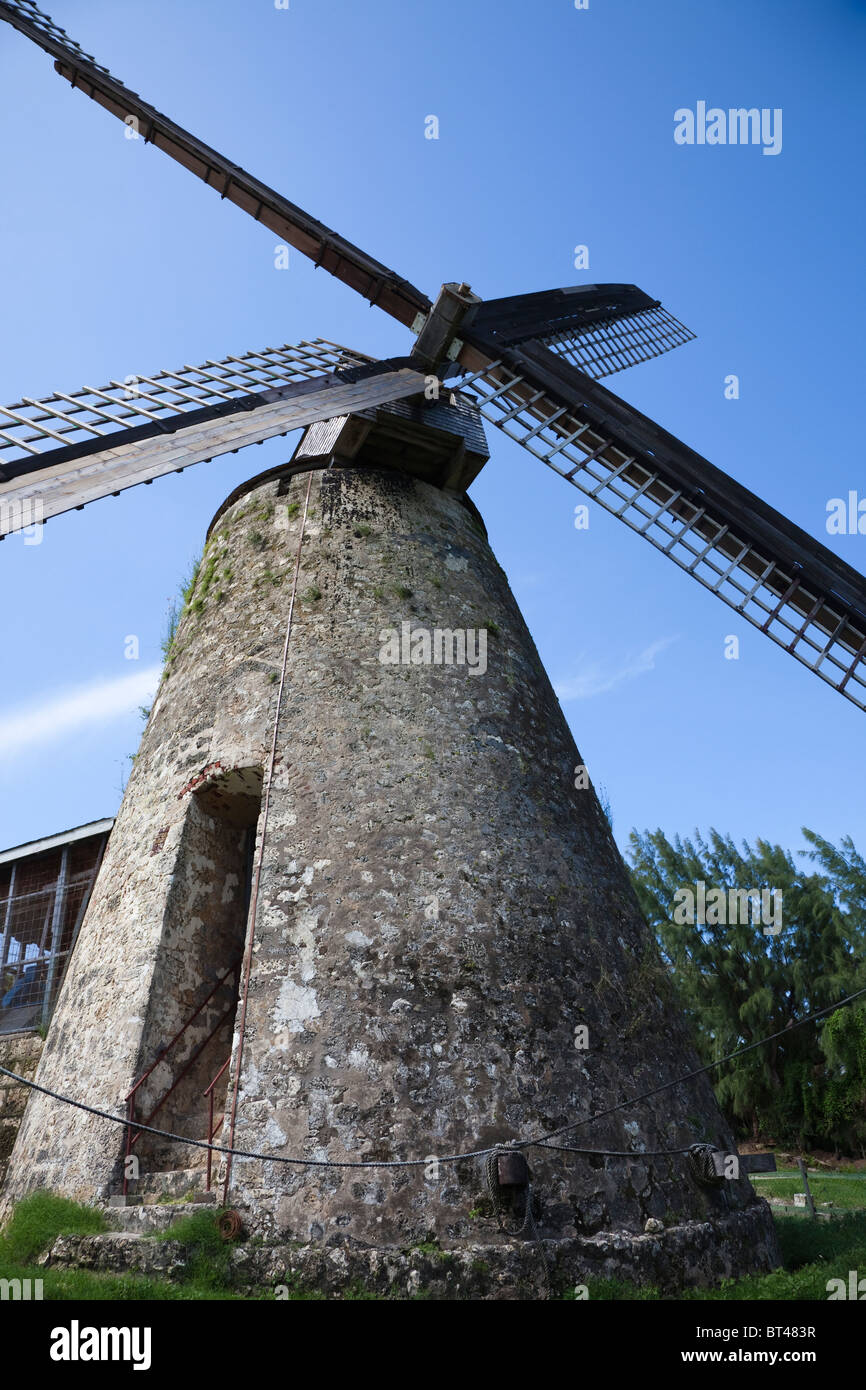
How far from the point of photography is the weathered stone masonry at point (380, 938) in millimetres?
5289

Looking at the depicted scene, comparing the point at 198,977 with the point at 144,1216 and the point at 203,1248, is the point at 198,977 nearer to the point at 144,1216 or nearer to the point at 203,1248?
the point at 144,1216

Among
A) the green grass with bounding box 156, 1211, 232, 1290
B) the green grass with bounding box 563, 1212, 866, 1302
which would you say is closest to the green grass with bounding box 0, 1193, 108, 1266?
the green grass with bounding box 156, 1211, 232, 1290

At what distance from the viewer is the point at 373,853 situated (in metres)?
6.27

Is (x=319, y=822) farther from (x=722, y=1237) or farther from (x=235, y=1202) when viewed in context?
(x=722, y=1237)

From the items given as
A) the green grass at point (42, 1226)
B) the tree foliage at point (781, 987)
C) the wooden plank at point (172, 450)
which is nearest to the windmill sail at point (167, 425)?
the wooden plank at point (172, 450)

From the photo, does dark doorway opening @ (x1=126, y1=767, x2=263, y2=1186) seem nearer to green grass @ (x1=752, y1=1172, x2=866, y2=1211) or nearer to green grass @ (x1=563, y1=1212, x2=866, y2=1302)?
green grass @ (x1=563, y1=1212, x2=866, y2=1302)

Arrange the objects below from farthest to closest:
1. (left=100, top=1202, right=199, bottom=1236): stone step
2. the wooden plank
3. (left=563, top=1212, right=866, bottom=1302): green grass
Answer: the wooden plank < (left=100, top=1202, right=199, bottom=1236): stone step < (left=563, top=1212, right=866, bottom=1302): green grass

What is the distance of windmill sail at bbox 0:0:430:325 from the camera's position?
10.1 metres

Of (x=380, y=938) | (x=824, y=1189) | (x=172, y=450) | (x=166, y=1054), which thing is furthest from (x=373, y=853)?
(x=824, y=1189)

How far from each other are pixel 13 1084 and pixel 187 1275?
5.73 meters

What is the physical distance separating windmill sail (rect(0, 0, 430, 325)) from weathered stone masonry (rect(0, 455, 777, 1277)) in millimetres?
3517
